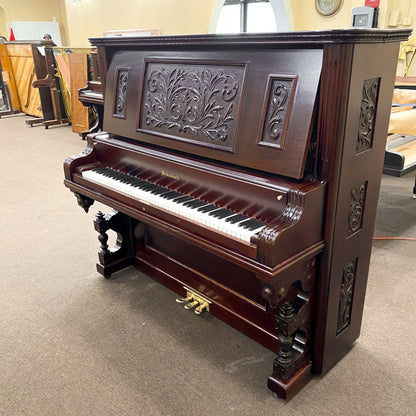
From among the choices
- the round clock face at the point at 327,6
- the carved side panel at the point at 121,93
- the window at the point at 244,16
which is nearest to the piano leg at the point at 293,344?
the carved side panel at the point at 121,93

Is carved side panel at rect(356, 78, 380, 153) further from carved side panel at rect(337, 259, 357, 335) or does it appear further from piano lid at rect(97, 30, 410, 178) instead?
carved side panel at rect(337, 259, 357, 335)

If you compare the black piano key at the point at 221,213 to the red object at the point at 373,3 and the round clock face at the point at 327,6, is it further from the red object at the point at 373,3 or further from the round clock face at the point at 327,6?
the round clock face at the point at 327,6

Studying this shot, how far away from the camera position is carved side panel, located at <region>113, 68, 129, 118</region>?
6.77 feet

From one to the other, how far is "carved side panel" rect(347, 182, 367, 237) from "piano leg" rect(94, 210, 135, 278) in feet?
4.53

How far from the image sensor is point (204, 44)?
162cm

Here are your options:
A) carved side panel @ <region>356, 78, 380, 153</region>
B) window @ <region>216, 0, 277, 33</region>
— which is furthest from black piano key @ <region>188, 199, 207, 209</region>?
window @ <region>216, 0, 277, 33</region>

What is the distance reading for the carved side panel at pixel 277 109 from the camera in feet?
4.54

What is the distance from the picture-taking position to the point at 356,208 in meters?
1.55

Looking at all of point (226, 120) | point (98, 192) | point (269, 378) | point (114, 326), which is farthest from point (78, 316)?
point (226, 120)

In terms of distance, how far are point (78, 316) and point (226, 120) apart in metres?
1.34

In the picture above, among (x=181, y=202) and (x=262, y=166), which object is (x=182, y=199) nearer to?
(x=181, y=202)

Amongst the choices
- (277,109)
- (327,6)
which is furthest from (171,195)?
(327,6)

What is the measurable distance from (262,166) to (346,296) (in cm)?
70

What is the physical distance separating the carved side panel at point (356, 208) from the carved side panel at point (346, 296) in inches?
6.7
